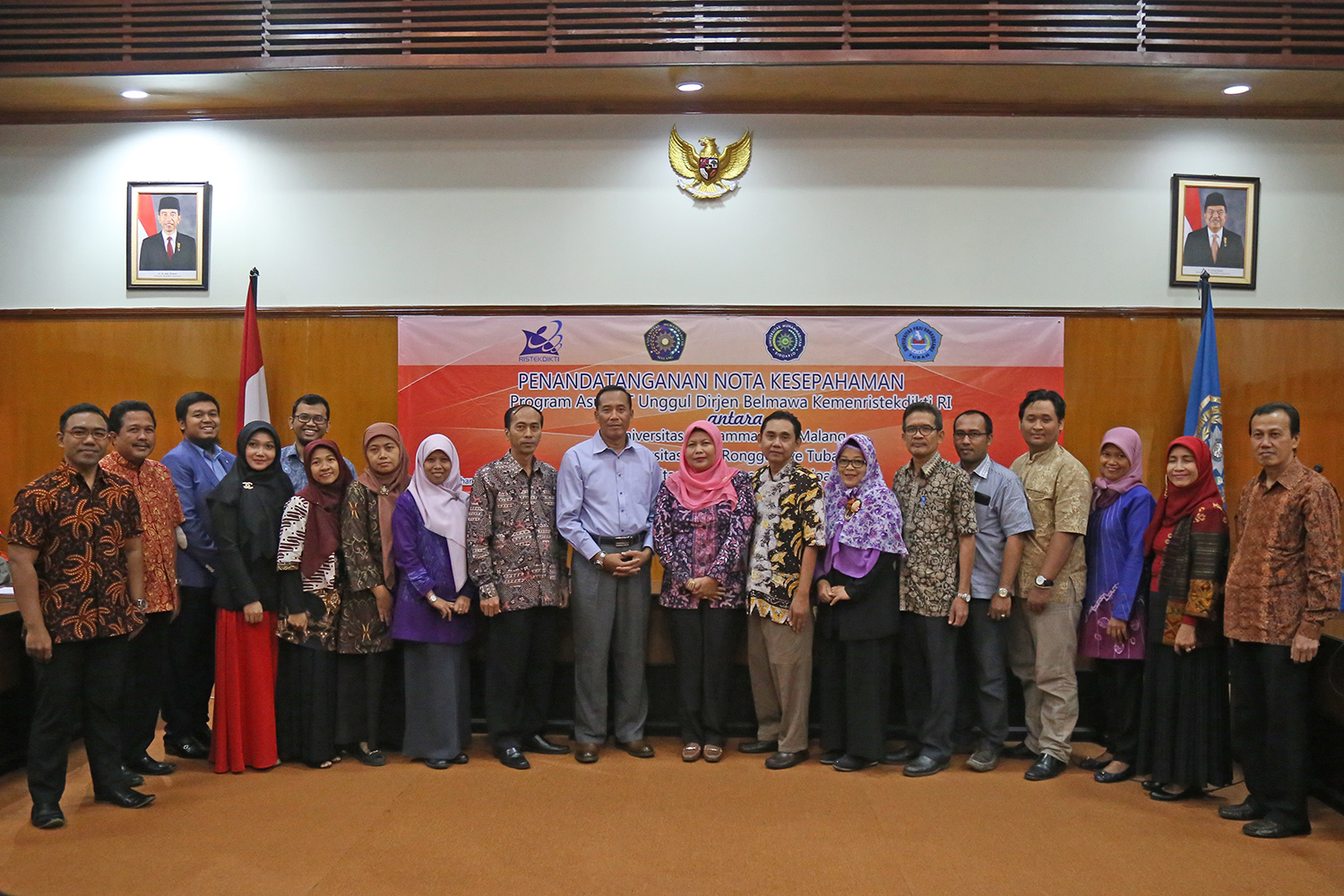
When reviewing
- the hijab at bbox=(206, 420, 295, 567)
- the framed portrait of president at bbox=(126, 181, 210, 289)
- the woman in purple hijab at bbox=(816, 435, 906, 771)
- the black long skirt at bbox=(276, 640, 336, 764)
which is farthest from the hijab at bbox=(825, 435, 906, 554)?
the framed portrait of president at bbox=(126, 181, 210, 289)

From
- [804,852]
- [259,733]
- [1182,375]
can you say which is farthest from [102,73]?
[1182,375]

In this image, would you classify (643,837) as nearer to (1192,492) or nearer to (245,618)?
(245,618)

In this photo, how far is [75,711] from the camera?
3078 millimetres

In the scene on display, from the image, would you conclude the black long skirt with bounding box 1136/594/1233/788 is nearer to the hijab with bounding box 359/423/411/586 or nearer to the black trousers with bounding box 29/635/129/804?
the hijab with bounding box 359/423/411/586

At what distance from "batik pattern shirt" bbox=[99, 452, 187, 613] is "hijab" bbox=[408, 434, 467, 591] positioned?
921 millimetres

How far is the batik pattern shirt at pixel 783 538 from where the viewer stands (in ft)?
11.7

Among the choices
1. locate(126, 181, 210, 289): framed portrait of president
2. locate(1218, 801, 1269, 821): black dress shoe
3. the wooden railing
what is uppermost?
the wooden railing

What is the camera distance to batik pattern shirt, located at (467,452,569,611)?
11.8 feet

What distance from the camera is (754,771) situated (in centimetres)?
354

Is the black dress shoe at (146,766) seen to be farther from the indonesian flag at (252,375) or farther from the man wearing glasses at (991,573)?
the man wearing glasses at (991,573)

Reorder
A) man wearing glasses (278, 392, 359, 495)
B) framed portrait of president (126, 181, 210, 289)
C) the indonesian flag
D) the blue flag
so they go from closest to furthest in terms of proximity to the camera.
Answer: man wearing glasses (278, 392, 359, 495) < the blue flag < the indonesian flag < framed portrait of president (126, 181, 210, 289)

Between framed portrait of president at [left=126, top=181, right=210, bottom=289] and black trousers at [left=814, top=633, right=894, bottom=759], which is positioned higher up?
framed portrait of president at [left=126, top=181, right=210, bottom=289]

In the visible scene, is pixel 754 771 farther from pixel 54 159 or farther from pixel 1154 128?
pixel 54 159

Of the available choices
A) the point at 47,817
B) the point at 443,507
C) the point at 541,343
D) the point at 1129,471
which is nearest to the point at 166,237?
the point at 541,343
